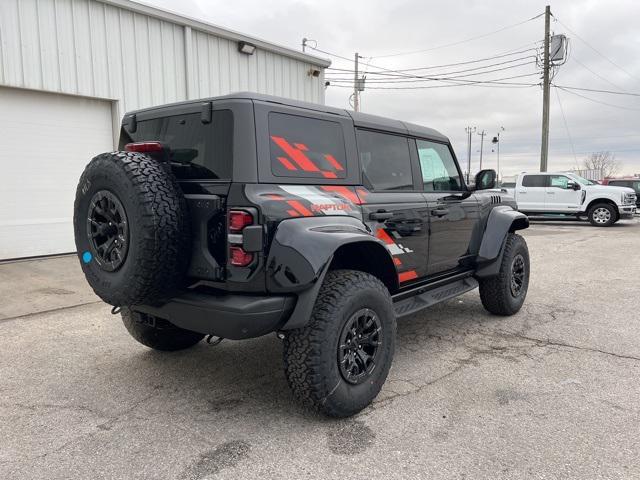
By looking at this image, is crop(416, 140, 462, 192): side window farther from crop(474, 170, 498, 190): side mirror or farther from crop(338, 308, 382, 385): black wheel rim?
crop(338, 308, 382, 385): black wheel rim

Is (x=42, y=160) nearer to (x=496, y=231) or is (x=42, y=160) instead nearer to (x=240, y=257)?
(x=240, y=257)

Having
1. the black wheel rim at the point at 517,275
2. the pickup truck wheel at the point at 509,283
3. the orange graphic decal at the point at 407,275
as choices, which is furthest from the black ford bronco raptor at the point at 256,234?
the black wheel rim at the point at 517,275

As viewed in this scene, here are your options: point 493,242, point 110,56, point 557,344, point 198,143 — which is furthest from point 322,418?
point 110,56

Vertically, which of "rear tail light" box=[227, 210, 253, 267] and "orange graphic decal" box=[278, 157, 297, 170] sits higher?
"orange graphic decal" box=[278, 157, 297, 170]

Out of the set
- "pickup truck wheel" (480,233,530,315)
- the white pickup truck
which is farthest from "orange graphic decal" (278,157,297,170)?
the white pickup truck

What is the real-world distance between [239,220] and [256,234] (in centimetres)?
13

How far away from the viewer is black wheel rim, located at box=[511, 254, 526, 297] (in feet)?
17.0

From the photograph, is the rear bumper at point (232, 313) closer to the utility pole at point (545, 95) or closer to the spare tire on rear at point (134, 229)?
the spare tire on rear at point (134, 229)

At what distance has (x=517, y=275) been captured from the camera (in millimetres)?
5312

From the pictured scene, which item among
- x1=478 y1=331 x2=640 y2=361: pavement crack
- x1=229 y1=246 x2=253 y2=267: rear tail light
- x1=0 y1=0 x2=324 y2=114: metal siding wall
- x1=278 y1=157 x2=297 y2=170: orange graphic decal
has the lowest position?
x1=478 y1=331 x2=640 y2=361: pavement crack

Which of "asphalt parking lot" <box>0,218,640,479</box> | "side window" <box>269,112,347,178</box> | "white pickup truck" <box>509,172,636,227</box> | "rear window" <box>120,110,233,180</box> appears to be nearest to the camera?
"asphalt parking lot" <box>0,218,640,479</box>

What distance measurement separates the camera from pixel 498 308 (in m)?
5.14

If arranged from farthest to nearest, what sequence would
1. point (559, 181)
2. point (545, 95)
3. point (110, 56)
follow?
point (545, 95) < point (559, 181) < point (110, 56)

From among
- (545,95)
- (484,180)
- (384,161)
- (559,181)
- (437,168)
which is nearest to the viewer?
(384,161)
